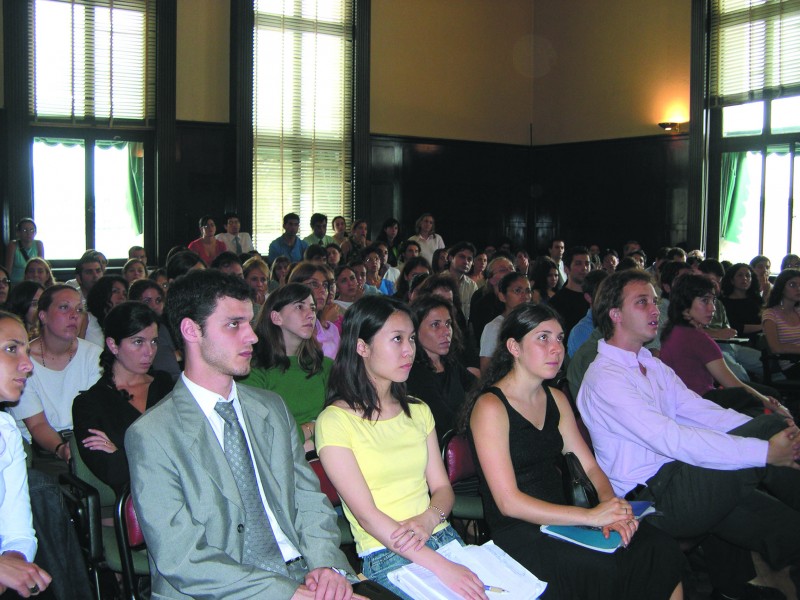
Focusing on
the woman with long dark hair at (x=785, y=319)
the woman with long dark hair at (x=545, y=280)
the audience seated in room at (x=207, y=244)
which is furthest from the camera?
the audience seated in room at (x=207, y=244)

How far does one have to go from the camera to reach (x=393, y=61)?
40.3 feet

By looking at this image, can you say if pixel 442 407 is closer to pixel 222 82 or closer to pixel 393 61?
pixel 222 82

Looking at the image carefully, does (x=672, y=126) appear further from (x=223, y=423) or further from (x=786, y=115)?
(x=223, y=423)

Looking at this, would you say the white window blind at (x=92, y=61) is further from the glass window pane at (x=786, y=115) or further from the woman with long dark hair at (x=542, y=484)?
the woman with long dark hair at (x=542, y=484)

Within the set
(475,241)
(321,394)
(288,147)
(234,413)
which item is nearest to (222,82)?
(288,147)

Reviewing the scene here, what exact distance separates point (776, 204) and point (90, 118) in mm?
8708

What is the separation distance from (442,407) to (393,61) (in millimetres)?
9403

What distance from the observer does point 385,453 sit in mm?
2633

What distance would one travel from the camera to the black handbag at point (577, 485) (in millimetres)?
2738

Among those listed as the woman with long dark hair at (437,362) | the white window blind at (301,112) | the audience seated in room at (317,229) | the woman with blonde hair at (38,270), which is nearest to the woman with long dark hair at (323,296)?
the woman with long dark hair at (437,362)


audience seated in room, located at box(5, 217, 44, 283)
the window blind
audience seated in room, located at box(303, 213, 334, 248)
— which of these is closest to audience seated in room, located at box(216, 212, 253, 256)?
audience seated in room, located at box(303, 213, 334, 248)

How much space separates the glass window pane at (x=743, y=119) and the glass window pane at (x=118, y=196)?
7.70 m

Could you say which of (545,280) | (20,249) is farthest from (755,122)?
(20,249)

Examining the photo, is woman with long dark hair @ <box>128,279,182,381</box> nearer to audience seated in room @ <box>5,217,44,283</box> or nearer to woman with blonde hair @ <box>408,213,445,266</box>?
audience seated in room @ <box>5,217,44,283</box>
